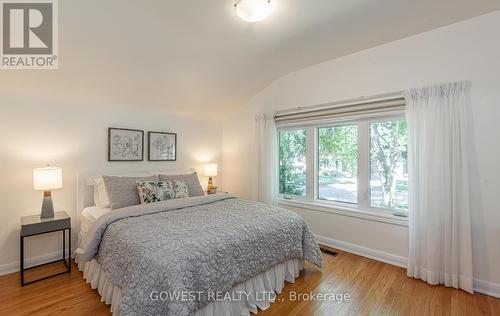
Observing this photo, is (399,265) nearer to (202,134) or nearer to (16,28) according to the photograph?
(202,134)

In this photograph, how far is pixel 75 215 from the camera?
272 centimetres

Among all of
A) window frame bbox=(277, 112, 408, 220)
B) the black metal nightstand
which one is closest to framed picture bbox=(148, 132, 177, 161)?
the black metal nightstand

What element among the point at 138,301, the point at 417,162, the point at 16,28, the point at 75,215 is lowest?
the point at 138,301

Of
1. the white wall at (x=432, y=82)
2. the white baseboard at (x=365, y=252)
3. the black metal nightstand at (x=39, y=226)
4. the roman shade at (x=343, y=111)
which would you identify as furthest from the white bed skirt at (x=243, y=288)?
the roman shade at (x=343, y=111)

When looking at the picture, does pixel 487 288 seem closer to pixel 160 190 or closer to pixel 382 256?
pixel 382 256

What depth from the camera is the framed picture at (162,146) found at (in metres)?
3.40

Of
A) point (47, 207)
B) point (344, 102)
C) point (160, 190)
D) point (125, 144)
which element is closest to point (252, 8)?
point (344, 102)

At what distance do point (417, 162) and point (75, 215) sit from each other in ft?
12.4

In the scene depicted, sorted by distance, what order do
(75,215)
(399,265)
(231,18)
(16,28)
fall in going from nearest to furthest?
(16,28) → (231,18) → (399,265) → (75,215)

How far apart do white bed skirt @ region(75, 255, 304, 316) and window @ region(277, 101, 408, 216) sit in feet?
4.06

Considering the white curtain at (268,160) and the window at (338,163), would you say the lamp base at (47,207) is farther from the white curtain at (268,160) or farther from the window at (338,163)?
the window at (338,163)

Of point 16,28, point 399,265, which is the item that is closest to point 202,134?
point 16,28

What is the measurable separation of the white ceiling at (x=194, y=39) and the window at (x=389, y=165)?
0.99 meters

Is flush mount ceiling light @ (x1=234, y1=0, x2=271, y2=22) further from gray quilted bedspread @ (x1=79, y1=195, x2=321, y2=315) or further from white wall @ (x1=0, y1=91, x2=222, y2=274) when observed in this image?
white wall @ (x1=0, y1=91, x2=222, y2=274)
